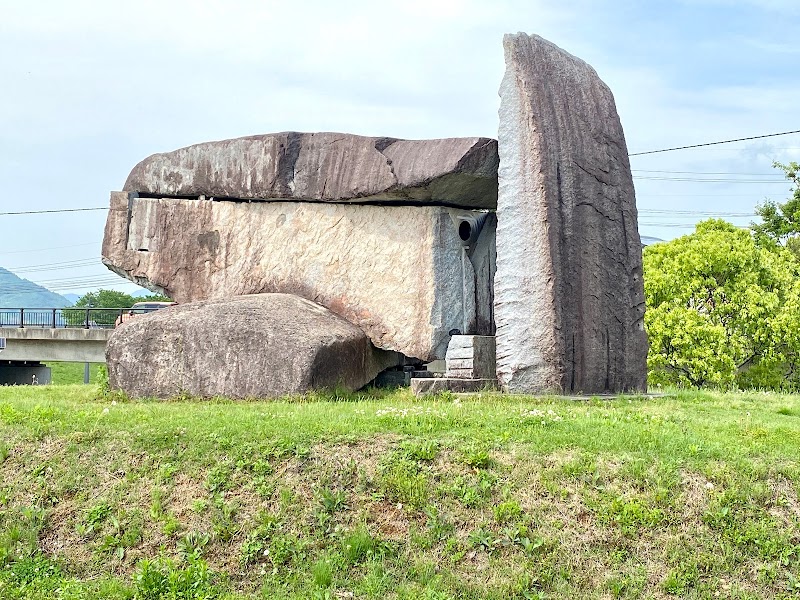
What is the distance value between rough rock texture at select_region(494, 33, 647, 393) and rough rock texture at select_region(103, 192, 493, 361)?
1.19 m

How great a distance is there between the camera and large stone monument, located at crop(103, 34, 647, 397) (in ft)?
38.1

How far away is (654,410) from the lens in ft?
35.6

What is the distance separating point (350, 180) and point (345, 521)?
21.0 ft

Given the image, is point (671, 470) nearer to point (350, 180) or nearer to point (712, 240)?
point (350, 180)

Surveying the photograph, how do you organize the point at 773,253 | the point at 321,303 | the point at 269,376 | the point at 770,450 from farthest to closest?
the point at 773,253, the point at 321,303, the point at 269,376, the point at 770,450

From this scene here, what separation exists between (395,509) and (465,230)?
20.8 feet

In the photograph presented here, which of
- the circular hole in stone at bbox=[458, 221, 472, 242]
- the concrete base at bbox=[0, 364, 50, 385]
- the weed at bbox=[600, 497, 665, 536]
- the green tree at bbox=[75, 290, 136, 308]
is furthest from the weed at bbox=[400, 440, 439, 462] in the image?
the green tree at bbox=[75, 290, 136, 308]

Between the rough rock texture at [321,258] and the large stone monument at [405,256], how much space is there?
0.08 ft

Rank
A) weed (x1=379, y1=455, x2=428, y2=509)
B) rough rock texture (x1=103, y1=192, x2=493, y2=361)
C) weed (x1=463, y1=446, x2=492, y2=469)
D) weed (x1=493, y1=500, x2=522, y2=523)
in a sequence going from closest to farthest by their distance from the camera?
weed (x1=493, y1=500, x2=522, y2=523) < weed (x1=379, y1=455, x2=428, y2=509) < weed (x1=463, y1=446, x2=492, y2=469) < rough rock texture (x1=103, y1=192, x2=493, y2=361)

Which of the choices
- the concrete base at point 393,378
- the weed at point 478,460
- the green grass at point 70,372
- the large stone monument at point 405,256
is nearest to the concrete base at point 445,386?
the large stone monument at point 405,256

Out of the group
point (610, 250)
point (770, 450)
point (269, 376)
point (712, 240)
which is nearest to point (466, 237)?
point (610, 250)

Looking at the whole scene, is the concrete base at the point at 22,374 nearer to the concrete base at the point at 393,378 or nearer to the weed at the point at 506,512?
the concrete base at the point at 393,378

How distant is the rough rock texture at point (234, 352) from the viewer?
1152 centimetres

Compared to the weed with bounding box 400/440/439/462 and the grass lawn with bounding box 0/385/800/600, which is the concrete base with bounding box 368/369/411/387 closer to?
the grass lawn with bounding box 0/385/800/600
